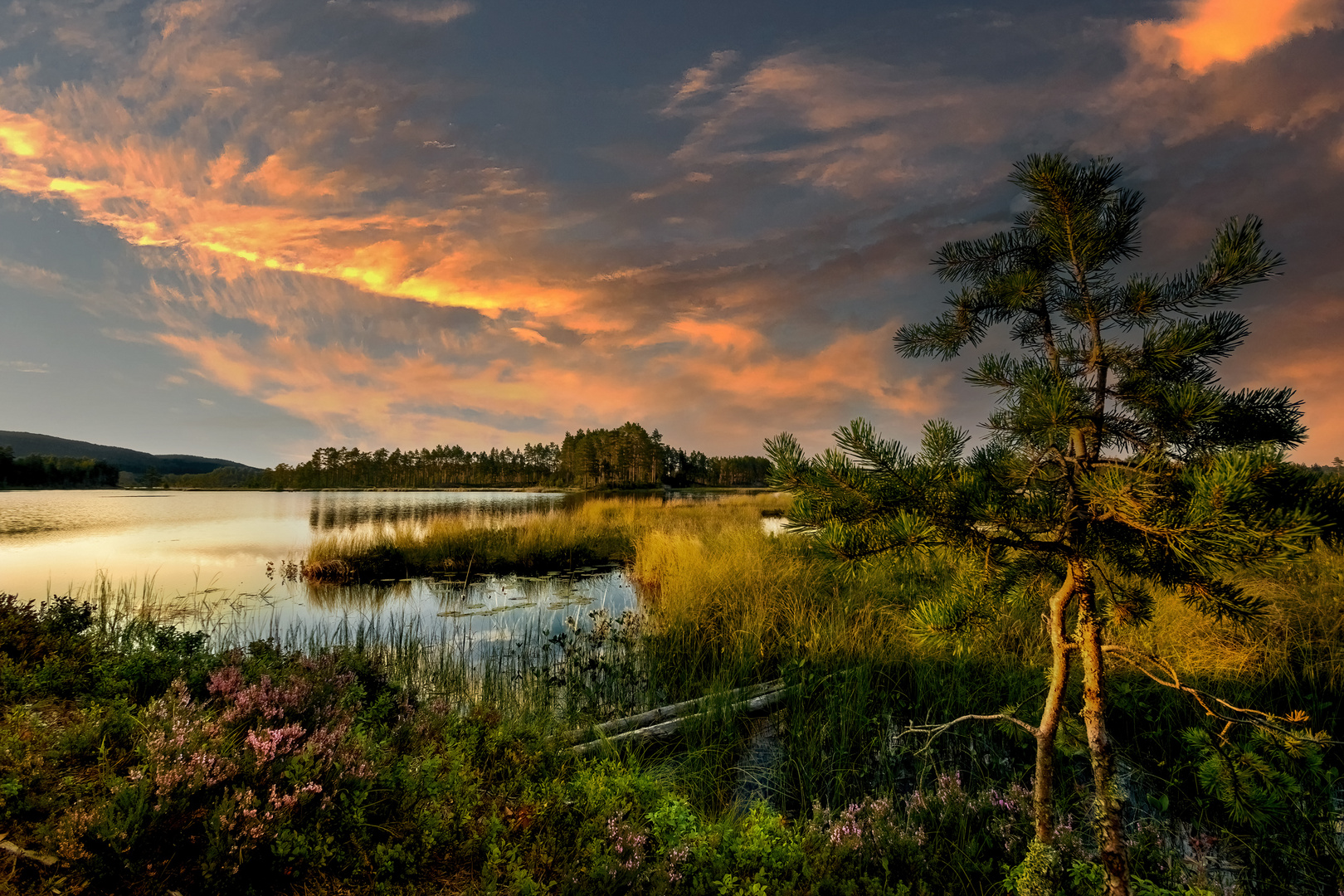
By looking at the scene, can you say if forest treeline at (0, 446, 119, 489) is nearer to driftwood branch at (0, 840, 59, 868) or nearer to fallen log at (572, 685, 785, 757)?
driftwood branch at (0, 840, 59, 868)

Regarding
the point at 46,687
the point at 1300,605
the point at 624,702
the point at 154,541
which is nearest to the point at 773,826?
the point at 624,702

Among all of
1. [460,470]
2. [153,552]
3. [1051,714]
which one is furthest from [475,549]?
[460,470]

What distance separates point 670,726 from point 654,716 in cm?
30

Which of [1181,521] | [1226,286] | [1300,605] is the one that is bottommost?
[1300,605]

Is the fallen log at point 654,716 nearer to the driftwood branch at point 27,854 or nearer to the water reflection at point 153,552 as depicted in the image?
the driftwood branch at point 27,854

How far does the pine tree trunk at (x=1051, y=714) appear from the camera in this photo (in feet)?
6.77

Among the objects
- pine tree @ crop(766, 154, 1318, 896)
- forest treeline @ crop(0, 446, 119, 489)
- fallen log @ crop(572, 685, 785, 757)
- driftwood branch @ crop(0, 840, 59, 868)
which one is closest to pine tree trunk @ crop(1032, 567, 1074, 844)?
pine tree @ crop(766, 154, 1318, 896)

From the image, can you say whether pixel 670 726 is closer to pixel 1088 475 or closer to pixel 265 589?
pixel 1088 475

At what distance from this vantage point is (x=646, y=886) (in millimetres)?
2727

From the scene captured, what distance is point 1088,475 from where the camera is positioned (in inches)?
69.5

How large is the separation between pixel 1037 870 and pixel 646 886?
5.57 ft

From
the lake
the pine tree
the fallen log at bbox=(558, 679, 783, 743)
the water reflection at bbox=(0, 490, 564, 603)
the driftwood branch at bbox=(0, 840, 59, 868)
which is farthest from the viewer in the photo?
the water reflection at bbox=(0, 490, 564, 603)

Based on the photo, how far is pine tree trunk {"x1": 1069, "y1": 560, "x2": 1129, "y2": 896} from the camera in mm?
1919

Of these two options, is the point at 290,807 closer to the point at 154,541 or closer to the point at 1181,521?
the point at 1181,521
